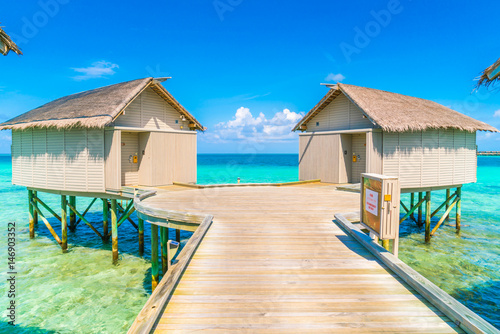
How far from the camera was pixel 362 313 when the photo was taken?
3830mm

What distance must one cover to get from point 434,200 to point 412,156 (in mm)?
21918

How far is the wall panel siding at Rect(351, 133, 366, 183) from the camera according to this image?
16.0 metres

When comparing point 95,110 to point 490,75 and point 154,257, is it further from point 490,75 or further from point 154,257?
point 490,75

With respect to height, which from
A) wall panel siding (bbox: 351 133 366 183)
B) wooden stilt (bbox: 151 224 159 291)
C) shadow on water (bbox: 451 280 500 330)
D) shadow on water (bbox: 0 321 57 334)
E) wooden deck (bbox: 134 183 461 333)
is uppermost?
wall panel siding (bbox: 351 133 366 183)

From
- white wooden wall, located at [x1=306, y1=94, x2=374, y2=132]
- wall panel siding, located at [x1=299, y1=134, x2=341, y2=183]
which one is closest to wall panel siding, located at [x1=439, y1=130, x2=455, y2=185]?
white wooden wall, located at [x1=306, y1=94, x2=374, y2=132]

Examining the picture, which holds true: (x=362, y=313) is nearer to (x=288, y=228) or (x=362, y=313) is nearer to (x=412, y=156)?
(x=288, y=228)

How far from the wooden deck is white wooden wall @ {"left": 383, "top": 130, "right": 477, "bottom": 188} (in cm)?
778

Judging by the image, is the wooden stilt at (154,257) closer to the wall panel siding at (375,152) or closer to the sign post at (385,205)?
the sign post at (385,205)

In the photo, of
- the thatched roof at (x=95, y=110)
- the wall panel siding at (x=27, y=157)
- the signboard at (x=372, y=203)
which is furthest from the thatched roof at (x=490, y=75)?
the wall panel siding at (x=27, y=157)

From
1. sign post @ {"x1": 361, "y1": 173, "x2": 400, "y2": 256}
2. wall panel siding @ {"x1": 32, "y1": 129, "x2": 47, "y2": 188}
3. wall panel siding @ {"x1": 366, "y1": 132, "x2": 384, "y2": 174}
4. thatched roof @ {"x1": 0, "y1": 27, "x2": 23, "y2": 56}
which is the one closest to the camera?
sign post @ {"x1": 361, "y1": 173, "x2": 400, "y2": 256}

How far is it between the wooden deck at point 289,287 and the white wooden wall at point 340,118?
885cm

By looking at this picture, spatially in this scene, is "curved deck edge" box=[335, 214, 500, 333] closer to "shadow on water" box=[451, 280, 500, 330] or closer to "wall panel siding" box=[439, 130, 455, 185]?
"shadow on water" box=[451, 280, 500, 330]

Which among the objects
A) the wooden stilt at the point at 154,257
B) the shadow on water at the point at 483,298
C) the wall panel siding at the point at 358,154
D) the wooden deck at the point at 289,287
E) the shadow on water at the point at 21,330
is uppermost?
the wall panel siding at the point at 358,154

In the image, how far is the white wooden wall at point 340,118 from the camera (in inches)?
596
